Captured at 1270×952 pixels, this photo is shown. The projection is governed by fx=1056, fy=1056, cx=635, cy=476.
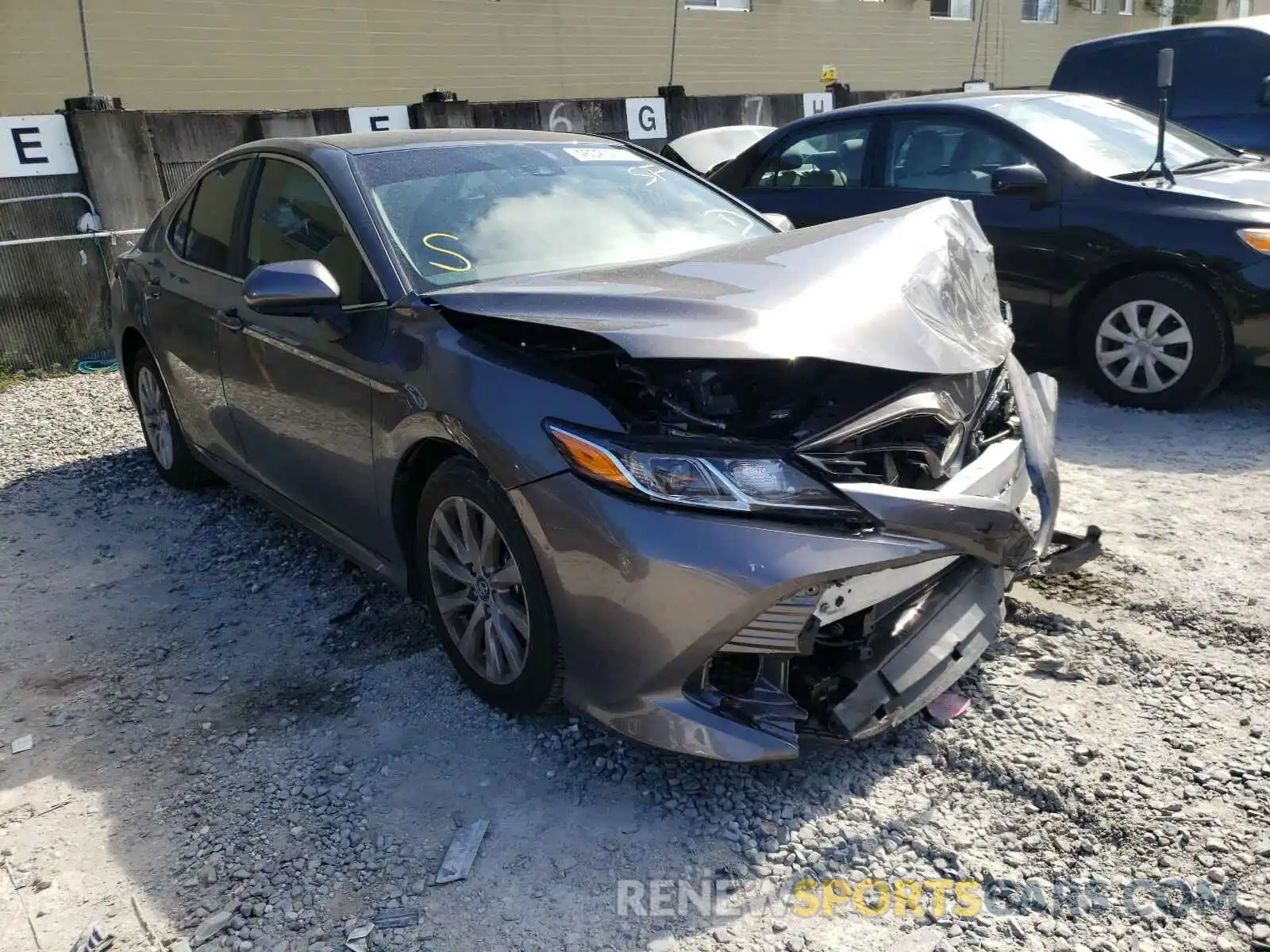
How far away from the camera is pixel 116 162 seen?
812 cm

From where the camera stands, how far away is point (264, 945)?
7.80 feet

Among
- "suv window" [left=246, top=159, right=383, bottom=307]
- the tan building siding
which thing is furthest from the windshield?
the tan building siding

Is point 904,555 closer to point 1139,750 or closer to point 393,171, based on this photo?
point 1139,750

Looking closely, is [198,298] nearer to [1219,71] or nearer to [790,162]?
[790,162]

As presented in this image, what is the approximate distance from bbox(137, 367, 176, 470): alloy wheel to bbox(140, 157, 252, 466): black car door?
29 cm

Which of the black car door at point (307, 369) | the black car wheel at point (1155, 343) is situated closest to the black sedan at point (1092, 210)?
the black car wheel at point (1155, 343)

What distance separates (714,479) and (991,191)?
4318mm

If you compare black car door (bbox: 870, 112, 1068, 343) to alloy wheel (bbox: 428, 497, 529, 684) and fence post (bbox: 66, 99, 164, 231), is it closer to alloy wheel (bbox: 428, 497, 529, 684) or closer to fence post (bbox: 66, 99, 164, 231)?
alloy wheel (bbox: 428, 497, 529, 684)

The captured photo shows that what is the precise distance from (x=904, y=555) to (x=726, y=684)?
54 cm

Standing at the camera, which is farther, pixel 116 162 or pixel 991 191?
pixel 116 162

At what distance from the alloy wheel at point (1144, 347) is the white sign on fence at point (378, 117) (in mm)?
6772

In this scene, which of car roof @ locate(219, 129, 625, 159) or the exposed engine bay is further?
car roof @ locate(219, 129, 625, 159)

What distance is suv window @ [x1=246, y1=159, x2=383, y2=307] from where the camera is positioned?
11.2 feet

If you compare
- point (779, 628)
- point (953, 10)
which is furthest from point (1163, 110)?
point (953, 10)
